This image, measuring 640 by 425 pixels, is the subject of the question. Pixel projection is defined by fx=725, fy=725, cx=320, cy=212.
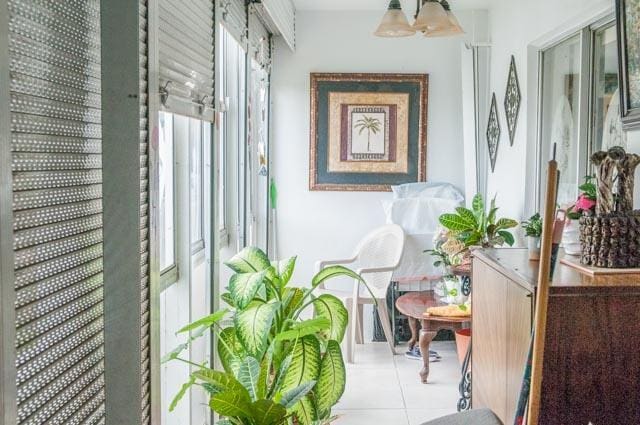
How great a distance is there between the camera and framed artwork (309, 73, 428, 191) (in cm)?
570

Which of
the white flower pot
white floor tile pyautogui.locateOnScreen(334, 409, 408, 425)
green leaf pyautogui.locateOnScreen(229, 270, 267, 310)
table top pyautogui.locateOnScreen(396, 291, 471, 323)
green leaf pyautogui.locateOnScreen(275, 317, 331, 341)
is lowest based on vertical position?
white floor tile pyautogui.locateOnScreen(334, 409, 408, 425)

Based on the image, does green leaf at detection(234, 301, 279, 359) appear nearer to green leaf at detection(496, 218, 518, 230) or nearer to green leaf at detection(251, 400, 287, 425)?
green leaf at detection(251, 400, 287, 425)

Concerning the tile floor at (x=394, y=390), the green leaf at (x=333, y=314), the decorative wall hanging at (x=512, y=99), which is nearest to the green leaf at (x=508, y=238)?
the decorative wall hanging at (x=512, y=99)

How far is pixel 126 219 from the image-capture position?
65.3 inches

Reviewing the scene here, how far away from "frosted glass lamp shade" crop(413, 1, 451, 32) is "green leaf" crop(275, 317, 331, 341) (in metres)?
1.90

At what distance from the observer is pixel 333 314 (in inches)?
107

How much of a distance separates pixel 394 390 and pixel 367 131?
7.31ft

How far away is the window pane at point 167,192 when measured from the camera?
2.55 metres

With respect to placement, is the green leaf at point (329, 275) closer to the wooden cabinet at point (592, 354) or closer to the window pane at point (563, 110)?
the wooden cabinet at point (592, 354)

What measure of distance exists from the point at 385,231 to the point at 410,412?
1640 mm

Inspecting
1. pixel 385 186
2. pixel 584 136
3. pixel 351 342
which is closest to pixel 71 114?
pixel 584 136

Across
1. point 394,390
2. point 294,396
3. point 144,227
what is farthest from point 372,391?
point 144,227

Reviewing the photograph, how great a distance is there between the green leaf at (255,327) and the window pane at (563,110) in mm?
1901

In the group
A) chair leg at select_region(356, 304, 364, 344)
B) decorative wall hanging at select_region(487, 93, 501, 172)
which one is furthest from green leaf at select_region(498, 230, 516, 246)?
chair leg at select_region(356, 304, 364, 344)
